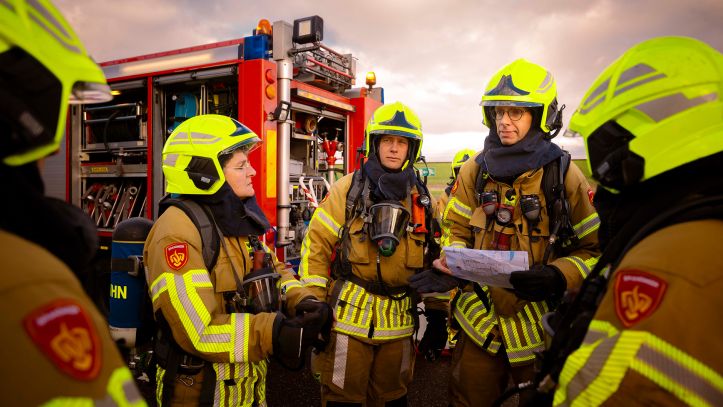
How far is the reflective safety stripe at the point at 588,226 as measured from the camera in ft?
7.63

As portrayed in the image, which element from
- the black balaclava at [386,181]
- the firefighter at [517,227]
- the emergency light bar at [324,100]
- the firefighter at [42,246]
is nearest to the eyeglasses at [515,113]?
the firefighter at [517,227]

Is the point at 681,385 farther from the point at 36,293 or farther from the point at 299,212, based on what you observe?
the point at 299,212

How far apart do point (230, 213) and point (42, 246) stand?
135cm

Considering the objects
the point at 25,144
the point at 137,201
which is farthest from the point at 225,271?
the point at 137,201

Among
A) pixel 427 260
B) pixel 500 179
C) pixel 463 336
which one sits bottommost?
pixel 463 336

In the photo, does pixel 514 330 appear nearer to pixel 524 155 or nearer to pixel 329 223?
pixel 524 155

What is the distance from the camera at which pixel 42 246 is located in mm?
691

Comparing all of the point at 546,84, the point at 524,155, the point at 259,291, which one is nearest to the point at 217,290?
the point at 259,291

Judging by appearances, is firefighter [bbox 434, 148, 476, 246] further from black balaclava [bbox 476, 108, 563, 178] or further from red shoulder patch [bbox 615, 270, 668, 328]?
red shoulder patch [bbox 615, 270, 668, 328]

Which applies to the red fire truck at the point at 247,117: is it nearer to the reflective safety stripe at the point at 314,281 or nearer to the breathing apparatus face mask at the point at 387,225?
the reflective safety stripe at the point at 314,281

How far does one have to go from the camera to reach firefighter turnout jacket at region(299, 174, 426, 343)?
260 centimetres

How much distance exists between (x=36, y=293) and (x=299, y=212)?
4437 millimetres

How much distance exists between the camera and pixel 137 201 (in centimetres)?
522

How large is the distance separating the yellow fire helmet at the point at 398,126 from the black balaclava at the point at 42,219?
224 centimetres
